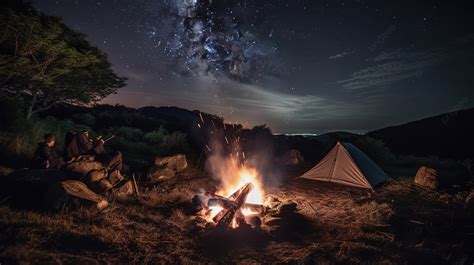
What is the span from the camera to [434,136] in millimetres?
49312

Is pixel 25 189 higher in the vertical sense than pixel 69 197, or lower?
higher

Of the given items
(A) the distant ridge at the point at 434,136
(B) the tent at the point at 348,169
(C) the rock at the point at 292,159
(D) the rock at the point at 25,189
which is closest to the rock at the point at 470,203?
(B) the tent at the point at 348,169

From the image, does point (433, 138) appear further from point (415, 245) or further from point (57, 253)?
point (57, 253)

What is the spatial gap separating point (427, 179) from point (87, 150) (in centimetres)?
1380

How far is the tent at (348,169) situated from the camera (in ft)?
31.6

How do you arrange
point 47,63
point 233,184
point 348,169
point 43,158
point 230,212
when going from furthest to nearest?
point 47,63
point 348,169
point 233,184
point 43,158
point 230,212

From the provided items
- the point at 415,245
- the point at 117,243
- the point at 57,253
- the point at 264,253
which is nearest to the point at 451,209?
the point at 415,245

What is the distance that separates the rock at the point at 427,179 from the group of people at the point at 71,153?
40.6 feet

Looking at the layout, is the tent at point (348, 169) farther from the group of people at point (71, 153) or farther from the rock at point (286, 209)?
the group of people at point (71, 153)

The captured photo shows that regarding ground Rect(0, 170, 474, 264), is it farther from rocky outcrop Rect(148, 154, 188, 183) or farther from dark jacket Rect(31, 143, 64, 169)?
dark jacket Rect(31, 143, 64, 169)

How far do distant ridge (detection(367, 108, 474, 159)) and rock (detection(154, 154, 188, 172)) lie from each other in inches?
1416

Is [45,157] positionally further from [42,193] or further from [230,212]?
[230,212]

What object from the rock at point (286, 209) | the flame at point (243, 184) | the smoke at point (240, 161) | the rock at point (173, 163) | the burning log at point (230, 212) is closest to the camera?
the burning log at point (230, 212)

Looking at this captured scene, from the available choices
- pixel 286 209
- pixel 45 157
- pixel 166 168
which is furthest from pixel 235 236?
pixel 45 157
